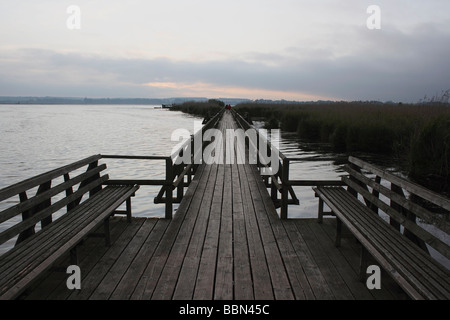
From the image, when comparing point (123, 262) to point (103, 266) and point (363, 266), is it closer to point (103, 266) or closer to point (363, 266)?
point (103, 266)

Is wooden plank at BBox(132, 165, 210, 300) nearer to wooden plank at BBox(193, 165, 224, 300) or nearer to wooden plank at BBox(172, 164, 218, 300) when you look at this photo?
wooden plank at BBox(172, 164, 218, 300)

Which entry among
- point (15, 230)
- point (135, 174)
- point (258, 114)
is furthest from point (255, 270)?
point (258, 114)

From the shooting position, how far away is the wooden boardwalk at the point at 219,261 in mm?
3730

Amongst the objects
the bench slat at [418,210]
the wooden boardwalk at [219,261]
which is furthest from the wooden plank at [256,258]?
the bench slat at [418,210]

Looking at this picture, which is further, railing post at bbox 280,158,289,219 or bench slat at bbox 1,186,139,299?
railing post at bbox 280,158,289,219

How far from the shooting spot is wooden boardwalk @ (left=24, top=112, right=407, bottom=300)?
12.2ft

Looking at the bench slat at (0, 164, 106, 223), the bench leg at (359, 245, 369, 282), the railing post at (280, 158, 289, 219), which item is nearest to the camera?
the bench slat at (0, 164, 106, 223)

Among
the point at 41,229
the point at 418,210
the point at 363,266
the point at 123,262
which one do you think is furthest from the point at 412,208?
the point at 41,229

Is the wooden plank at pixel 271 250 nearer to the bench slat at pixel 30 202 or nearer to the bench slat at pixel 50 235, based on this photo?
the bench slat at pixel 50 235

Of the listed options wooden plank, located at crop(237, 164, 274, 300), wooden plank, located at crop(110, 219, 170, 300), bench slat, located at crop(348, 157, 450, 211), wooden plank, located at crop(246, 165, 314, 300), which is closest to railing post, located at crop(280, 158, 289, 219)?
wooden plank, located at crop(246, 165, 314, 300)

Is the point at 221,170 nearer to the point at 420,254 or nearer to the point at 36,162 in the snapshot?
the point at 420,254

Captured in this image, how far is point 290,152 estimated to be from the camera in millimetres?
20469

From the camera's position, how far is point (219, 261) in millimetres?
4484

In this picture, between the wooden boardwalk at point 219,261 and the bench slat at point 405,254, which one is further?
the wooden boardwalk at point 219,261
